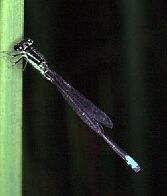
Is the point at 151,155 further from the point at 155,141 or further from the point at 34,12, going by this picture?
the point at 34,12

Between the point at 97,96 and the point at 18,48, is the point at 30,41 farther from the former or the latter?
the point at 97,96

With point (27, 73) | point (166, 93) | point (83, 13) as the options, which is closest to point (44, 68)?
point (27, 73)

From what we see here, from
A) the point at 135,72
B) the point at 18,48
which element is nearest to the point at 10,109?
the point at 18,48

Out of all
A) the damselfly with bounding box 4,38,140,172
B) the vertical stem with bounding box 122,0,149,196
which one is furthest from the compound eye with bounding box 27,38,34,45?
the vertical stem with bounding box 122,0,149,196

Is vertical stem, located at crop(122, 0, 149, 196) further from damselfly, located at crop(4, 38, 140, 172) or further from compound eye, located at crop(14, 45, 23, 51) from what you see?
compound eye, located at crop(14, 45, 23, 51)

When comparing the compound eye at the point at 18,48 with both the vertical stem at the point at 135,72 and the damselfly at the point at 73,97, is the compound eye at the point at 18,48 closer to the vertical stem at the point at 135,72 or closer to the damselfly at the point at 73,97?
the damselfly at the point at 73,97
